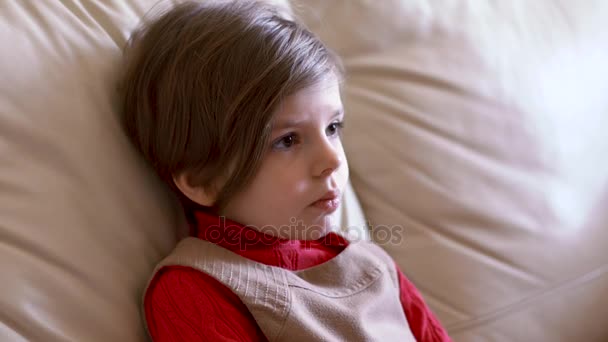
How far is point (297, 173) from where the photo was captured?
808mm

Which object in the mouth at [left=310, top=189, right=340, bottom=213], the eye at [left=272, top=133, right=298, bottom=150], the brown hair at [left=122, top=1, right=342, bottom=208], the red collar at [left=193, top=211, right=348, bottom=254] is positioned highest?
the brown hair at [left=122, top=1, right=342, bottom=208]

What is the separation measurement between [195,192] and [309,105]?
177mm

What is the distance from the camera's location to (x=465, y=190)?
1098mm

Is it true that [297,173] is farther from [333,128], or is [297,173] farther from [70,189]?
[70,189]

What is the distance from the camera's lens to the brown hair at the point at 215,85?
30.8 inches

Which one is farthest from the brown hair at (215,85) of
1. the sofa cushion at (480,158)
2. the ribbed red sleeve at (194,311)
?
the sofa cushion at (480,158)

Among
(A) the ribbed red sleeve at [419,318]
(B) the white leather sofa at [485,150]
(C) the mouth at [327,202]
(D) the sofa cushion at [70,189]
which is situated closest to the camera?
(D) the sofa cushion at [70,189]

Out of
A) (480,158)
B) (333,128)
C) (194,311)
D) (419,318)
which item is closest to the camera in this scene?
(194,311)

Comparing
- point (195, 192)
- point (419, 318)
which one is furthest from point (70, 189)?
point (419, 318)

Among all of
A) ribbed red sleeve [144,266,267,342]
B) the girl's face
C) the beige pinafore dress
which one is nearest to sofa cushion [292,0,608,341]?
the beige pinafore dress

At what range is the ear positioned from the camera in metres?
0.83

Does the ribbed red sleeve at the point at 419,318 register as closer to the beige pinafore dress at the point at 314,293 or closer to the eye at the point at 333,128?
the beige pinafore dress at the point at 314,293

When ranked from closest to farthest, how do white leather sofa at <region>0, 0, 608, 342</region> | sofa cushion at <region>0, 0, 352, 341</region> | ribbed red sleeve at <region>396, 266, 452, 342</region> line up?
sofa cushion at <region>0, 0, 352, 341</region>, ribbed red sleeve at <region>396, 266, 452, 342</region>, white leather sofa at <region>0, 0, 608, 342</region>

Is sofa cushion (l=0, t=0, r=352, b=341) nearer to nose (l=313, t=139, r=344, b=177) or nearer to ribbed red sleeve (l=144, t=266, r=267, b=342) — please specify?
ribbed red sleeve (l=144, t=266, r=267, b=342)
